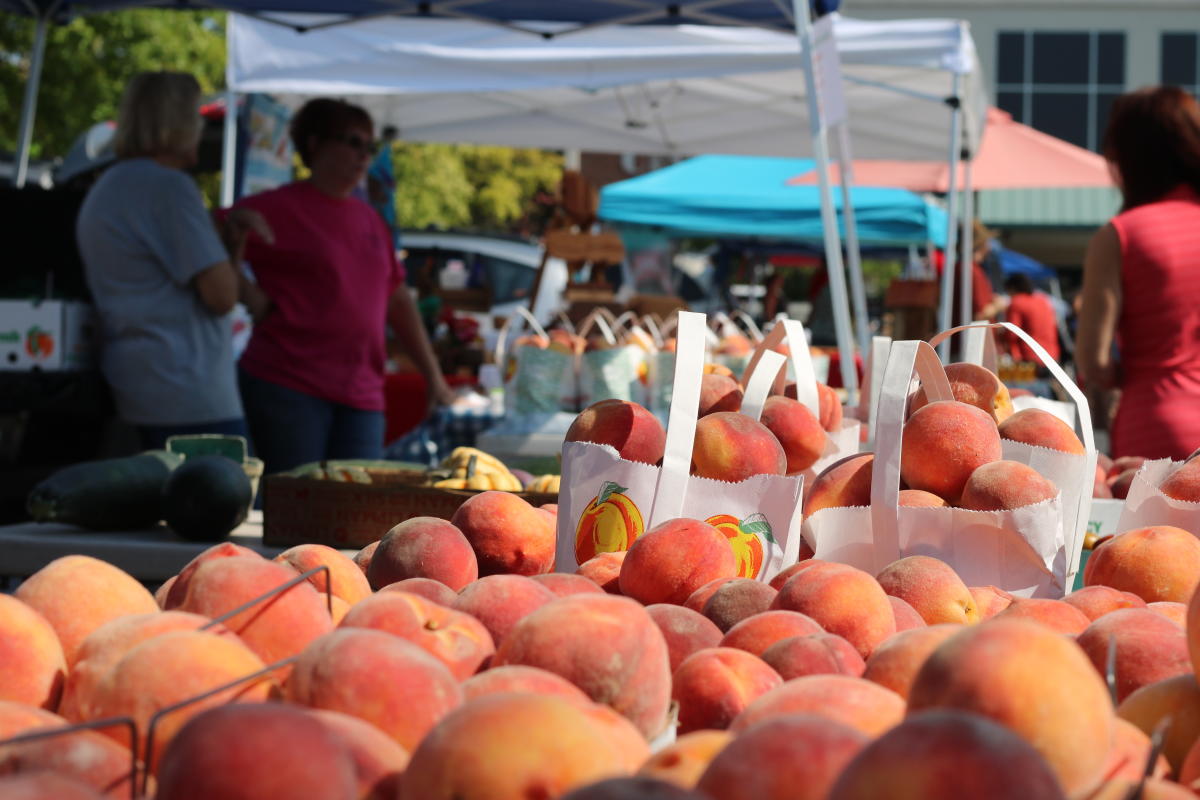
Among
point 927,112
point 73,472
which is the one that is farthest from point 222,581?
point 927,112

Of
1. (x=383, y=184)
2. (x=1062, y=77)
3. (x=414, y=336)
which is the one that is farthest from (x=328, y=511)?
(x=1062, y=77)

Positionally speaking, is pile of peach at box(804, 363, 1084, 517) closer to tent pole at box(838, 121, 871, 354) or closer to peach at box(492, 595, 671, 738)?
peach at box(492, 595, 671, 738)

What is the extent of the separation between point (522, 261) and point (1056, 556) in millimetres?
11297

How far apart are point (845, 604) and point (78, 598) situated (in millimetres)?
749

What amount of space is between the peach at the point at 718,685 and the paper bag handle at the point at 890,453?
1.99 ft

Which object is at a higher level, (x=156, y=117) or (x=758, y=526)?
(x=156, y=117)

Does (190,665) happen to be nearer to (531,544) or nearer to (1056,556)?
(531,544)

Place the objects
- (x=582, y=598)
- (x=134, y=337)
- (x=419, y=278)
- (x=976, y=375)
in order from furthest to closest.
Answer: (x=419, y=278) → (x=134, y=337) → (x=976, y=375) → (x=582, y=598)

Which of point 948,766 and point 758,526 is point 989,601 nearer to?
point 758,526

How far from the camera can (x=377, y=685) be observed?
854 mm

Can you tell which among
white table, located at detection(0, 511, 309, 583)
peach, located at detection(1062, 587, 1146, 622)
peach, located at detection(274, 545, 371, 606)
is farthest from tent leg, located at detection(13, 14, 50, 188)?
peach, located at detection(1062, 587, 1146, 622)

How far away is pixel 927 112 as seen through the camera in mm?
7023

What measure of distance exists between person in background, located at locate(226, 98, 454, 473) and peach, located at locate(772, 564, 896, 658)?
2790mm

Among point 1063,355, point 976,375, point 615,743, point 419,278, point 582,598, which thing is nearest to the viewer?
point 615,743
